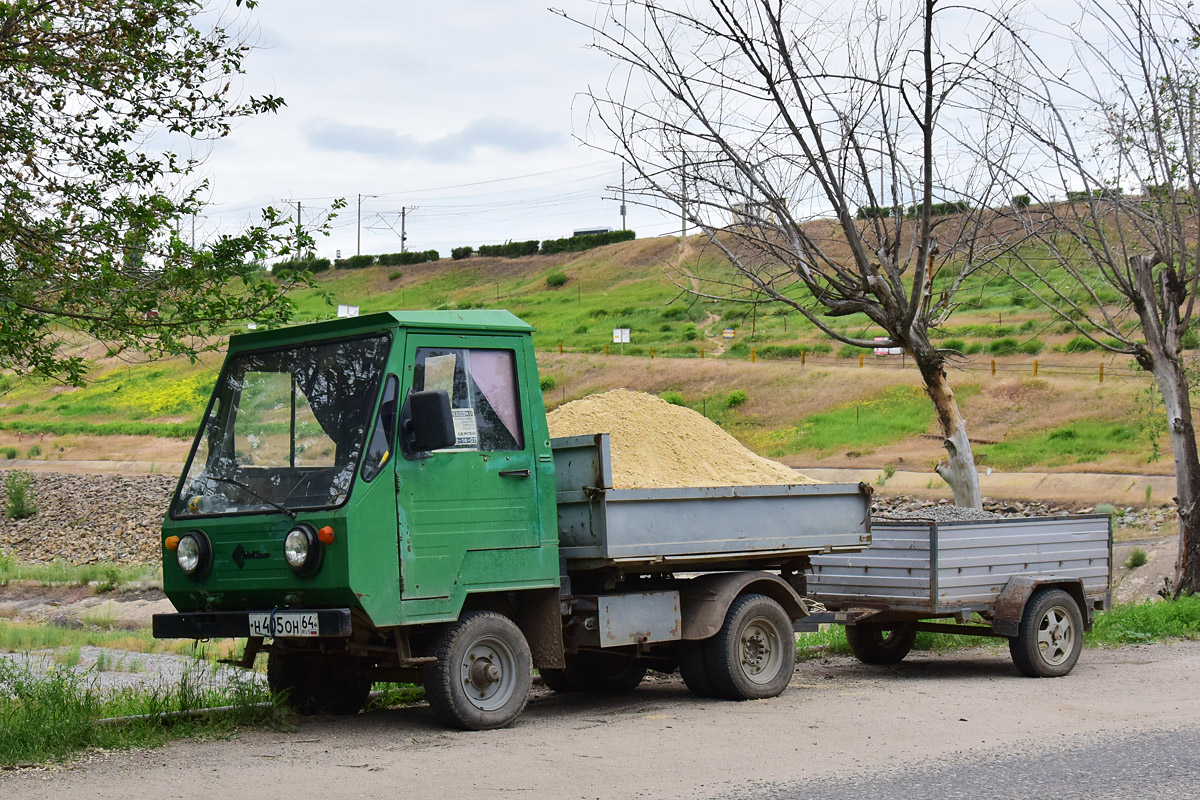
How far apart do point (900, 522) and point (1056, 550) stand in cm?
170

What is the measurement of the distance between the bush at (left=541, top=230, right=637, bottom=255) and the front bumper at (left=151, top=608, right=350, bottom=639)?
11525 cm

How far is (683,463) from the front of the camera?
10547mm

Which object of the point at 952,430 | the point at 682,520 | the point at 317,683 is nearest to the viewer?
the point at 682,520

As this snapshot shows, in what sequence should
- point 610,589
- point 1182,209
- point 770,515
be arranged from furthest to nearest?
point 1182,209, point 770,515, point 610,589

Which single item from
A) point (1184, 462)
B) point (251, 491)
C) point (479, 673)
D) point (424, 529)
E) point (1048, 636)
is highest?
point (251, 491)

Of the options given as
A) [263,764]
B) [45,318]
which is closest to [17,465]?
[45,318]

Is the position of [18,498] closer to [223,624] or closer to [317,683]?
[317,683]

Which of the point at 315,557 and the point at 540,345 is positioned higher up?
the point at 540,345

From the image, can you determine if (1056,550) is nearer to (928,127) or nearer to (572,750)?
(928,127)

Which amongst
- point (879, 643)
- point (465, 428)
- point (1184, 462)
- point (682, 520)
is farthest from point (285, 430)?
point (1184, 462)

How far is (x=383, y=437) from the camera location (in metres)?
7.37

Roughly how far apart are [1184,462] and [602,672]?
9.61 m

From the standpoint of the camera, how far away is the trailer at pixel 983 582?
33.6 feet

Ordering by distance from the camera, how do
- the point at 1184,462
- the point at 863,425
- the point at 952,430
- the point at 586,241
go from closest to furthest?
1. the point at 952,430
2. the point at 1184,462
3. the point at 863,425
4. the point at 586,241
